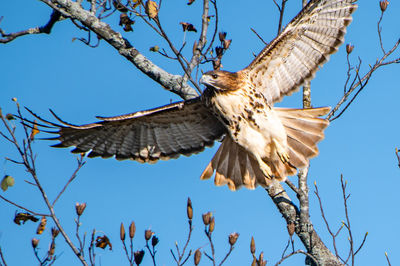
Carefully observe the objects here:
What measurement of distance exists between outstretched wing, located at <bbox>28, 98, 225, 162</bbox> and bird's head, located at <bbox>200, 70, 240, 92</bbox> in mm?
494

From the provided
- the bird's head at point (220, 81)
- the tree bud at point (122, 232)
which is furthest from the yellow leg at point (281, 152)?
the tree bud at point (122, 232)

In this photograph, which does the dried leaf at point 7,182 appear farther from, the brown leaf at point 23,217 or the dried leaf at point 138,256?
the dried leaf at point 138,256

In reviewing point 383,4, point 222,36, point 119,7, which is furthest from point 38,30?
point 383,4

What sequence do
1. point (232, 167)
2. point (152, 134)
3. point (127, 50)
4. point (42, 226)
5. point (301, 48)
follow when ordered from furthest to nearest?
point (152, 134)
point (232, 167)
point (301, 48)
point (127, 50)
point (42, 226)

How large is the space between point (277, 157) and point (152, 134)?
4.96ft

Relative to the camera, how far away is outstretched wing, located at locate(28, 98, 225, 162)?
653cm

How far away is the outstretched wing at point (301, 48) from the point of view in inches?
246

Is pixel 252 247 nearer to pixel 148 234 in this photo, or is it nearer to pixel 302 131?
pixel 148 234

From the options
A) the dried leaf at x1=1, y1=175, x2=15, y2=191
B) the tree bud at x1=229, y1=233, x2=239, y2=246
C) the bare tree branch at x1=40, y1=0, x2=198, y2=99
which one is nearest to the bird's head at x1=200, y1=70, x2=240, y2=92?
the bare tree branch at x1=40, y1=0, x2=198, y2=99

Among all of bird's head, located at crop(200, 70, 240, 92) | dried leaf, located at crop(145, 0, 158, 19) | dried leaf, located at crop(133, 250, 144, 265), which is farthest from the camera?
bird's head, located at crop(200, 70, 240, 92)

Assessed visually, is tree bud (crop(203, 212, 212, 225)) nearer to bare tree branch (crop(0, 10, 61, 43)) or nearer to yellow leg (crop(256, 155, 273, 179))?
yellow leg (crop(256, 155, 273, 179))

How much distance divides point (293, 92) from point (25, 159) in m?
2.98

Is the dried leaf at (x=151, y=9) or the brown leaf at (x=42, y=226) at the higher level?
the dried leaf at (x=151, y=9)

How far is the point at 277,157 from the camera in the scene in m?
6.34
